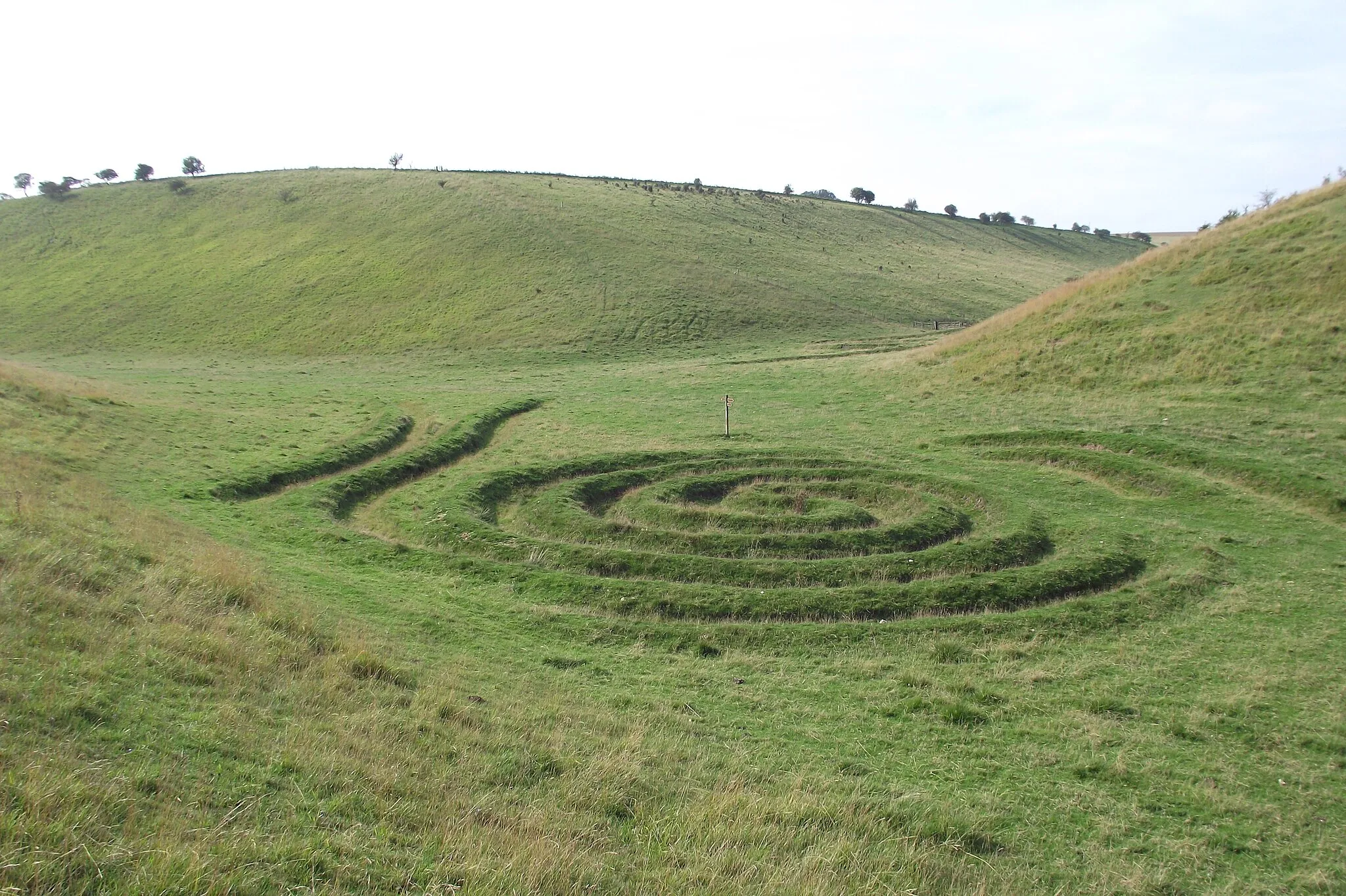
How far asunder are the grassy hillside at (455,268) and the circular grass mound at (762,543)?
4776 centimetres

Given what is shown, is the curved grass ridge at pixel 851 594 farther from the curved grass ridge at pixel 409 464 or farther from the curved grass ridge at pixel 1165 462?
the curved grass ridge at pixel 409 464

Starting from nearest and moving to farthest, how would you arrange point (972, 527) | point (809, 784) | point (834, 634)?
1. point (809, 784)
2. point (834, 634)
3. point (972, 527)

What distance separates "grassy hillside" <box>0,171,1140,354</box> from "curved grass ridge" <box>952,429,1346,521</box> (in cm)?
4476

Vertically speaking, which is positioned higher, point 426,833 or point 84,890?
point 84,890

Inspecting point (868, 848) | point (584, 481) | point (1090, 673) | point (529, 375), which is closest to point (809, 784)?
point (868, 848)

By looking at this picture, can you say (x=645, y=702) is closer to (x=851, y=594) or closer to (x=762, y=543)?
(x=851, y=594)

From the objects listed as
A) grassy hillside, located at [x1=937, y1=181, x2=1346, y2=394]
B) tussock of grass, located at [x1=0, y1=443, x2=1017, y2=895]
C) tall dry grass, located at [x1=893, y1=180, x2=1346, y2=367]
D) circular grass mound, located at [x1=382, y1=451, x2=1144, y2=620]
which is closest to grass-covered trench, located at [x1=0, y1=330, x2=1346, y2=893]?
tussock of grass, located at [x1=0, y1=443, x2=1017, y2=895]

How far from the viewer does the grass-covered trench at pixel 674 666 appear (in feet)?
26.3

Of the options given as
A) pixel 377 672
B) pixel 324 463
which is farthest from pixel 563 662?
pixel 324 463

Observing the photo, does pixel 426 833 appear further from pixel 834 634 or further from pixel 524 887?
pixel 834 634

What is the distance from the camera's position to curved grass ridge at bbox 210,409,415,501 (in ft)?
90.4

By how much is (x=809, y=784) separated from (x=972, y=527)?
604 inches

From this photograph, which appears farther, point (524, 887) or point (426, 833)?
point (426, 833)

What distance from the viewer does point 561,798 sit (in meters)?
A: 9.45
